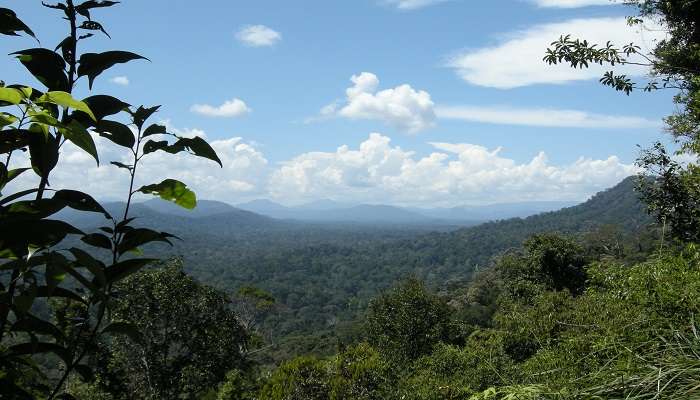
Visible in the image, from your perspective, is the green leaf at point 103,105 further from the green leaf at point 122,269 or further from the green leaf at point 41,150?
the green leaf at point 122,269

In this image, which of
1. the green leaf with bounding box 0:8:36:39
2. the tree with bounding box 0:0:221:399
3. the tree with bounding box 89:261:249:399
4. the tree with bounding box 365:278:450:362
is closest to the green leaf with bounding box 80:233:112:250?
the tree with bounding box 0:0:221:399

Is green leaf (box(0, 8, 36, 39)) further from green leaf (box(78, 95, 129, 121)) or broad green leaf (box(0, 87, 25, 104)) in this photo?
broad green leaf (box(0, 87, 25, 104))

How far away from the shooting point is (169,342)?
15.7 m

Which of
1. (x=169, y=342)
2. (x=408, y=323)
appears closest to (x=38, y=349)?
(x=169, y=342)

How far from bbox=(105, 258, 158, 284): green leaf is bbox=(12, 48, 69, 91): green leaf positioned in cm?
49

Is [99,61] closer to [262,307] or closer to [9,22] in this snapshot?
[9,22]

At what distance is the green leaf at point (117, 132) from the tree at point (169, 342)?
48.4ft

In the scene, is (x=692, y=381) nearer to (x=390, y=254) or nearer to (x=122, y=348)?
(x=122, y=348)

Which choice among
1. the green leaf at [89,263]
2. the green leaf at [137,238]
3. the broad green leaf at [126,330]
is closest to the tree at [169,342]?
the broad green leaf at [126,330]

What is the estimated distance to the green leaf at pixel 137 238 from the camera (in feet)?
4.05

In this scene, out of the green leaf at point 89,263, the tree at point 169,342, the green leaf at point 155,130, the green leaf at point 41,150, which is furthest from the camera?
the tree at point 169,342

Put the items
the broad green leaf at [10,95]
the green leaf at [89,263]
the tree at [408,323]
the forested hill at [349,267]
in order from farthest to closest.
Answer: the forested hill at [349,267] → the tree at [408,323] → the green leaf at [89,263] → the broad green leaf at [10,95]

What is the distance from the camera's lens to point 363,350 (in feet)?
43.0

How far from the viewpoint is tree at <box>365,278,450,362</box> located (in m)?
23.2
